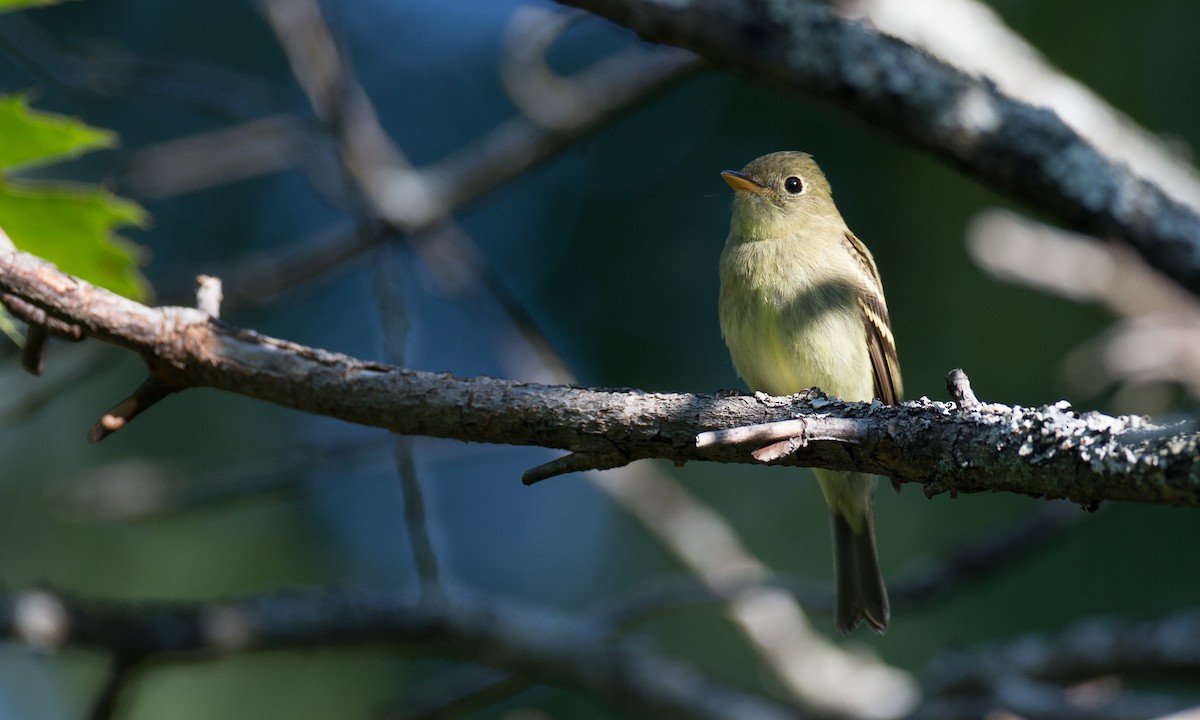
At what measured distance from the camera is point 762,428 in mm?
2230

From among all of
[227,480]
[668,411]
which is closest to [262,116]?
[227,480]

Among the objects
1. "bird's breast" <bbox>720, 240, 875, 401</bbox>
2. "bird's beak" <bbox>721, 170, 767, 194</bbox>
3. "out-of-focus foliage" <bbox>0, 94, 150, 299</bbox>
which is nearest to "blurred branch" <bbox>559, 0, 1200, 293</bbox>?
"bird's breast" <bbox>720, 240, 875, 401</bbox>

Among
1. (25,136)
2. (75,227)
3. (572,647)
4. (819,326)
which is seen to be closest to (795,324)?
(819,326)

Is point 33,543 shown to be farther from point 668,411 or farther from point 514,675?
point 668,411

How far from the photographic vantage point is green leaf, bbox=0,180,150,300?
2.88 metres

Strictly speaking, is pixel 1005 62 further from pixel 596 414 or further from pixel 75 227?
pixel 75 227

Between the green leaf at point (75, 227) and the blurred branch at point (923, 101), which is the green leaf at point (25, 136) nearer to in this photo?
the green leaf at point (75, 227)

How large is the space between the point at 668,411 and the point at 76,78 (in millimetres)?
3972

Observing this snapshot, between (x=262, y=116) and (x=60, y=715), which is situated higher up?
(x=262, y=116)

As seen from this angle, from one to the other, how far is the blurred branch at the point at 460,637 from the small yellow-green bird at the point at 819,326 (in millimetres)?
672

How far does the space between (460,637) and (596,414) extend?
2422mm

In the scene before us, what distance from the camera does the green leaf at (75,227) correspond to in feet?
9.44

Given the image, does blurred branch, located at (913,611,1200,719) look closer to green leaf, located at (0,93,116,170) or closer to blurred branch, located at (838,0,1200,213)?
blurred branch, located at (838,0,1200,213)

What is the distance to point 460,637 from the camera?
15.0 feet
